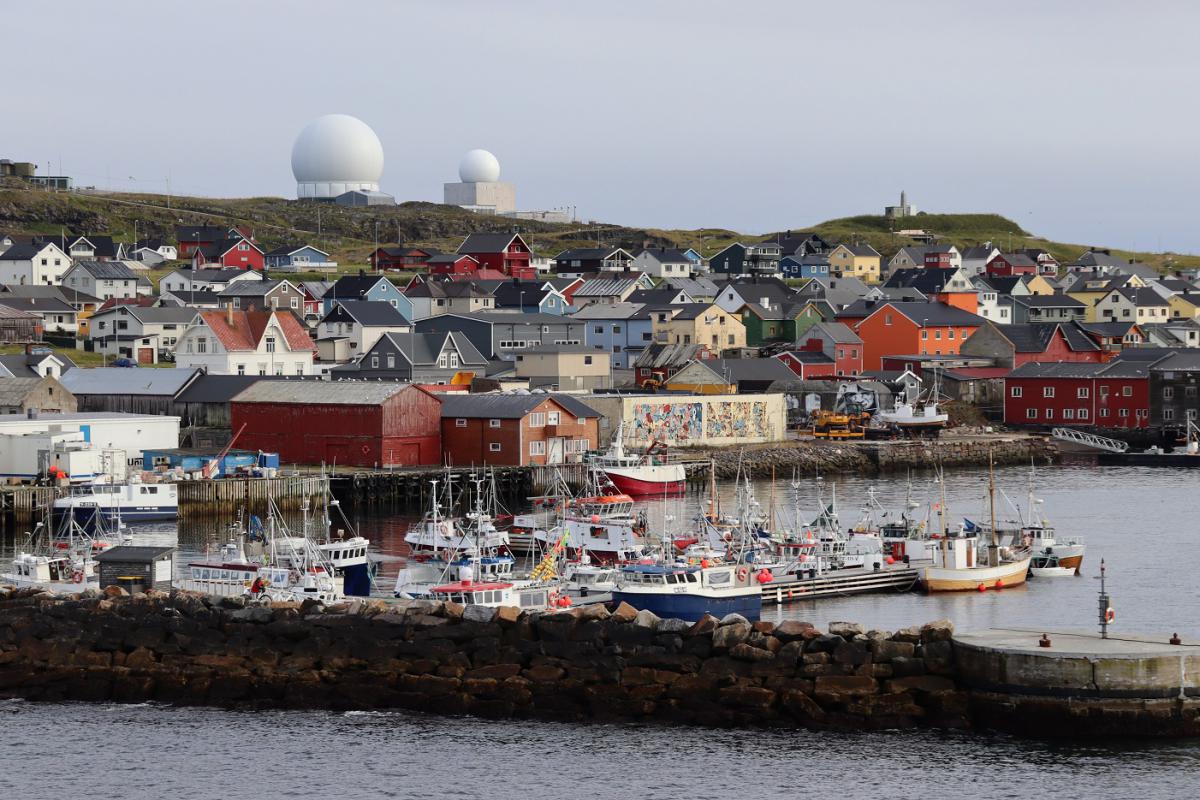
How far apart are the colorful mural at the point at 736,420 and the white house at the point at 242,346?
1330 centimetres

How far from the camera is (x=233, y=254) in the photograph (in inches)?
3487

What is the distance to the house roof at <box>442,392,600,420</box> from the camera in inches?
1908

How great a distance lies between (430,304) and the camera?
7688 cm

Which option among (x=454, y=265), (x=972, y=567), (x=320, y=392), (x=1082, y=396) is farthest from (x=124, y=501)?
(x=454, y=265)

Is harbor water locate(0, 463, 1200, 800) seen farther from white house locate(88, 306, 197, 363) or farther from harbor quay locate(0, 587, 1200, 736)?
white house locate(88, 306, 197, 363)

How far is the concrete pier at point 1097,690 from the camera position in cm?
2067

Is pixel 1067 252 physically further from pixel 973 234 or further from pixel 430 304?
pixel 430 304

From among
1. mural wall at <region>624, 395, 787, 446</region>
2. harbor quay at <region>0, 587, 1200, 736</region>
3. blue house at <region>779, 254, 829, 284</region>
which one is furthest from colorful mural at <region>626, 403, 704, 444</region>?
blue house at <region>779, 254, 829, 284</region>

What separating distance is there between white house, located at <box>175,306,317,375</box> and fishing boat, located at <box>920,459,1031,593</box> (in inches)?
1171

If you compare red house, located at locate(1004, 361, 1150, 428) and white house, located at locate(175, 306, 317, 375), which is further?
red house, located at locate(1004, 361, 1150, 428)

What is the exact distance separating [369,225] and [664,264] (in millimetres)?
19691

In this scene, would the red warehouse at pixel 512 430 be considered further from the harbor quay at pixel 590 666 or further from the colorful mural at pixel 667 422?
the harbor quay at pixel 590 666

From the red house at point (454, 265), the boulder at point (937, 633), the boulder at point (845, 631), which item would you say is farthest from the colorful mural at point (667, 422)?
the red house at point (454, 265)

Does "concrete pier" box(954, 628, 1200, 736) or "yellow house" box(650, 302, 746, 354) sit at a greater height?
"yellow house" box(650, 302, 746, 354)
